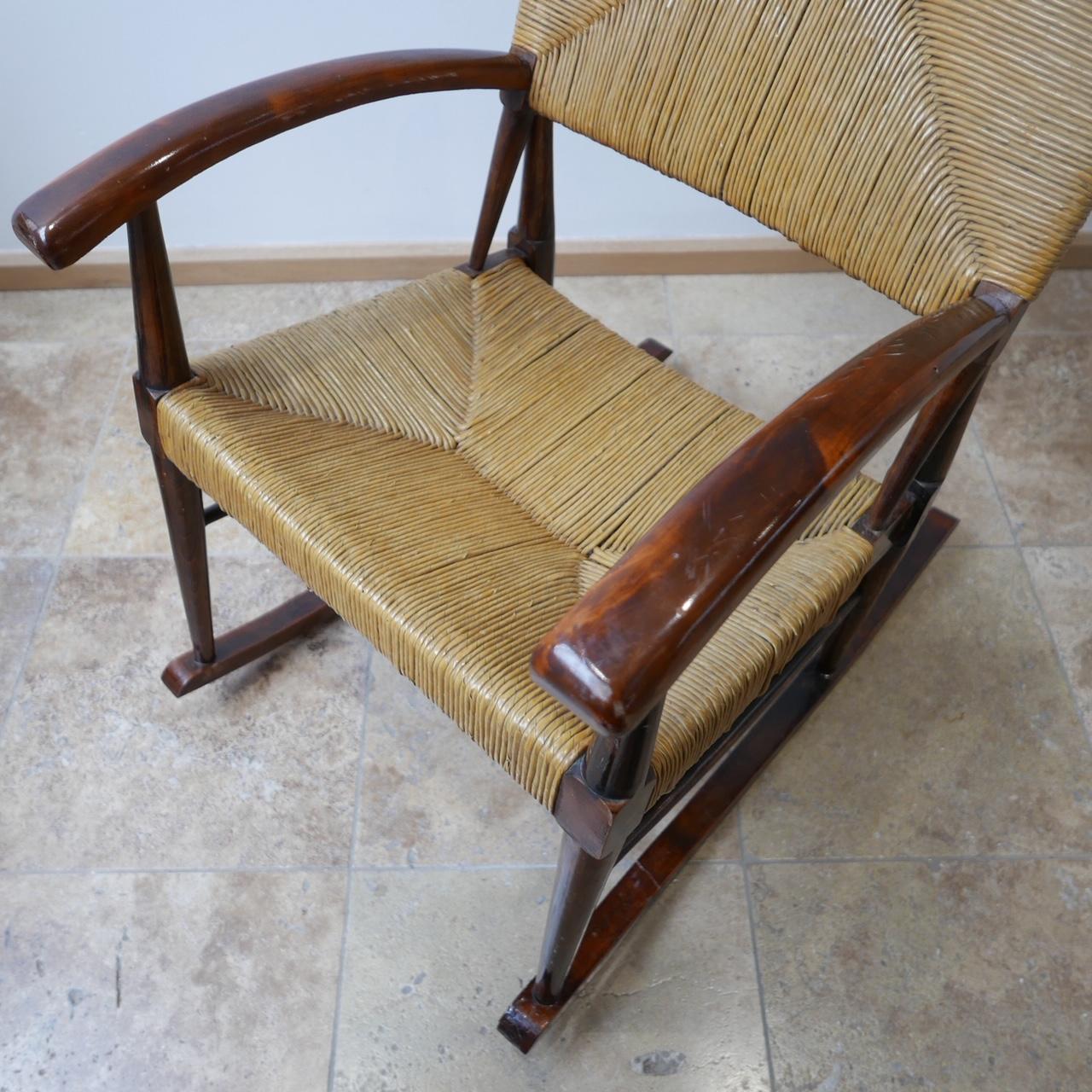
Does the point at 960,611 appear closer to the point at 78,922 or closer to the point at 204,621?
the point at 204,621

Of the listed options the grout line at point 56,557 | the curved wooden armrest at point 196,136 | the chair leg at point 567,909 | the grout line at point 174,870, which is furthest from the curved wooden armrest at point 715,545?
the grout line at point 56,557

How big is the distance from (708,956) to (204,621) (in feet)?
2.00

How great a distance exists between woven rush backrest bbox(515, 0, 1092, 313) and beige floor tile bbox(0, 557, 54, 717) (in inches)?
32.4

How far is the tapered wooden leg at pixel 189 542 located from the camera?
95 cm

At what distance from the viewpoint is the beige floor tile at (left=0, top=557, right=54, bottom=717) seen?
1.20m

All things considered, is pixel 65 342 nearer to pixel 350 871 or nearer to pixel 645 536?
pixel 350 871

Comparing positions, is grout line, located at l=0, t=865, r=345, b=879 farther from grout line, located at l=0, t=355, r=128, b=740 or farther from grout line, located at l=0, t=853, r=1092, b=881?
grout line, located at l=0, t=355, r=128, b=740

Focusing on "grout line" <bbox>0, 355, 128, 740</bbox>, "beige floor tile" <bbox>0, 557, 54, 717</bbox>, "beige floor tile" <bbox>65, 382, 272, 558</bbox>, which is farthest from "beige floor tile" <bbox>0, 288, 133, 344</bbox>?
"beige floor tile" <bbox>0, 557, 54, 717</bbox>

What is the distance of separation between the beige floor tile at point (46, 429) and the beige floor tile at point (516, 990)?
A: 26.4 inches

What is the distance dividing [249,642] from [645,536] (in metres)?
0.75

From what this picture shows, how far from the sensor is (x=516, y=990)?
A: 3.27 feet

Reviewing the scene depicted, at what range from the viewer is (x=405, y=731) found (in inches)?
46.0

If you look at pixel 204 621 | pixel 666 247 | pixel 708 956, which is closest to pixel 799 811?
pixel 708 956

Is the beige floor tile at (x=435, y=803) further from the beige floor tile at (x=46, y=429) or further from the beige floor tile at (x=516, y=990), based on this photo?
the beige floor tile at (x=46, y=429)
